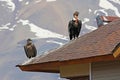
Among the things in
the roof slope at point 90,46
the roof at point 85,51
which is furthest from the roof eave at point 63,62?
the roof slope at point 90,46

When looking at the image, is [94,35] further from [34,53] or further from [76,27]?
[34,53]

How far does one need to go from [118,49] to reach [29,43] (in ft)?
20.4

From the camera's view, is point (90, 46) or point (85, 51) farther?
point (90, 46)

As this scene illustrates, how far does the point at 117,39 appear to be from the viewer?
1336cm

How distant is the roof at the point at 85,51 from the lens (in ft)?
41.4

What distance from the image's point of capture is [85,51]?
13.4 meters

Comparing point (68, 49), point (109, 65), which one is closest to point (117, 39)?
point (109, 65)

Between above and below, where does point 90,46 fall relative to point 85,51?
above

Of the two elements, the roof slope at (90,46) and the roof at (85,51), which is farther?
the roof slope at (90,46)

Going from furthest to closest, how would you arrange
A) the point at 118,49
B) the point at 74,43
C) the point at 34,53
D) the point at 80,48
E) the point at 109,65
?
the point at 34,53
the point at 74,43
the point at 80,48
the point at 109,65
the point at 118,49

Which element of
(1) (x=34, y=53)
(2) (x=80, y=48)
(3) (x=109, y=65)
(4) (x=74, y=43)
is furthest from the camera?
(1) (x=34, y=53)

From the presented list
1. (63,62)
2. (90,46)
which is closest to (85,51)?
(90,46)

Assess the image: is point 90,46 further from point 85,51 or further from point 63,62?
point 63,62

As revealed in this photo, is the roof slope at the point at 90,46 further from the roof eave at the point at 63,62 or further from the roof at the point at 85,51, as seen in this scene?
the roof eave at the point at 63,62
